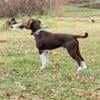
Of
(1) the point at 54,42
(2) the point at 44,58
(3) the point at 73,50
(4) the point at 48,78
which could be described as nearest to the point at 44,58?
(2) the point at 44,58

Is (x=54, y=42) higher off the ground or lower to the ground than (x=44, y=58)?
higher

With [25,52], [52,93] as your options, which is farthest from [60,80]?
[25,52]

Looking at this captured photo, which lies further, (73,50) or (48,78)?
(73,50)

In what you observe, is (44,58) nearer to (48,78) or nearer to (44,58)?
(44,58)

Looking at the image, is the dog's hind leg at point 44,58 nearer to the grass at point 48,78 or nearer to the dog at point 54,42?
the dog at point 54,42

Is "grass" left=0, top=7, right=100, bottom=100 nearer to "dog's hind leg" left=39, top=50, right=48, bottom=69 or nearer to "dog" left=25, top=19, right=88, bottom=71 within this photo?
"dog's hind leg" left=39, top=50, right=48, bottom=69

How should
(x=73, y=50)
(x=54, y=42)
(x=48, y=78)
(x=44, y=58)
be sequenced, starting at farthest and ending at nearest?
(x=44, y=58)
(x=54, y=42)
(x=73, y=50)
(x=48, y=78)

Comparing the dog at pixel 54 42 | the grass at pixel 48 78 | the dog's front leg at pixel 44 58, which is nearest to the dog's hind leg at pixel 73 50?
the dog at pixel 54 42

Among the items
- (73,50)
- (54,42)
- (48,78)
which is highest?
(54,42)

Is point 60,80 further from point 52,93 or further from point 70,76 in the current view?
point 52,93

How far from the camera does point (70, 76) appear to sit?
421 inches

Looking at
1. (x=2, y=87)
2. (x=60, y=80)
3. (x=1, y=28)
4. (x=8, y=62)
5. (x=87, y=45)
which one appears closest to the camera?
(x=2, y=87)

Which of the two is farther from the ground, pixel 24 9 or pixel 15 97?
pixel 15 97

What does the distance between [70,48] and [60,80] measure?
1.48 meters
